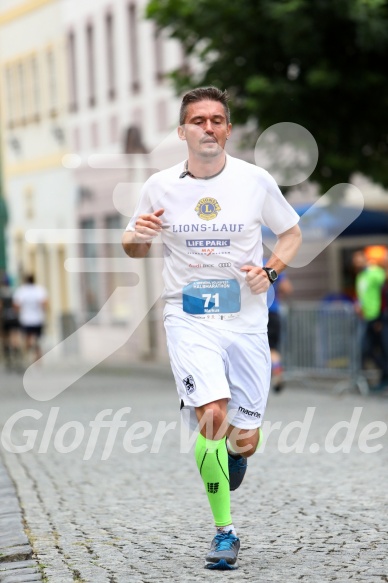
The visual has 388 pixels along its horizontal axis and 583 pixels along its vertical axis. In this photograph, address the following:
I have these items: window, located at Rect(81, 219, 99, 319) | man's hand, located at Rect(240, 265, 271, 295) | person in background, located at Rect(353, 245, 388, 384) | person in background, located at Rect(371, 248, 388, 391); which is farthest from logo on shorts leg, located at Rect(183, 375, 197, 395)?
window, located at Rect(81, 219, 99, 319)

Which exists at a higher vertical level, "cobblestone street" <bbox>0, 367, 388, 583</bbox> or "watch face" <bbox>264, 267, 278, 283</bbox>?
"watch face" <bbox>264, 267, 278, 283</bbox>

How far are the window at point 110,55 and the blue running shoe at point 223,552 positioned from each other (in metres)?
31.3

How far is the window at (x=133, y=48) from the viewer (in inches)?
1422

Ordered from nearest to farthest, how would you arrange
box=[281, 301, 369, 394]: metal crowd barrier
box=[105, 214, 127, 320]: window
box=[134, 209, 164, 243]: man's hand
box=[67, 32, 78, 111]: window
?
box=[134, 209, 164, 243]: man's hand → box=[281, 301, 369, 394]: metal crowd barrier → box=[105, 214, 127, 320]: window → box=[67, 32, 78, 111]: window

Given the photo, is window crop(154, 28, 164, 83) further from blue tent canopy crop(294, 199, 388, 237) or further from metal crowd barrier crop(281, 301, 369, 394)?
metal crowd barrier crop(281, 301, 369, 394)

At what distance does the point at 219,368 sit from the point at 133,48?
1180 inches

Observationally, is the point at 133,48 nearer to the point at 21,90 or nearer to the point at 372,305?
the point at 21,90

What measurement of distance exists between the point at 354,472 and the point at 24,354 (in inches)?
852

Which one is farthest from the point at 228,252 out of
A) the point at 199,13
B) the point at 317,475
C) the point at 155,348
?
the point at 155,348

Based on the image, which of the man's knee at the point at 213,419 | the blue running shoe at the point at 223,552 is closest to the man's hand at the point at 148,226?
the man's knee at the point at 213,419

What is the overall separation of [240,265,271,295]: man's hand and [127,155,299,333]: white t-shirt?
0.28ft

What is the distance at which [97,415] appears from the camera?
1698 centimetres

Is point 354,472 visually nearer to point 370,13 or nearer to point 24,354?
point 370,13

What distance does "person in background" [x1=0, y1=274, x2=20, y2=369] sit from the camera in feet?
102
